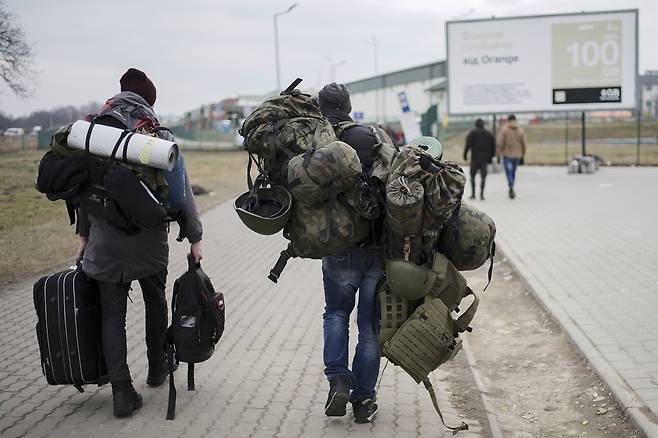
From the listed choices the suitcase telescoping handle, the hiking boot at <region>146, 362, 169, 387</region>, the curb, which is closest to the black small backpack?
the suitcase telescoping handle

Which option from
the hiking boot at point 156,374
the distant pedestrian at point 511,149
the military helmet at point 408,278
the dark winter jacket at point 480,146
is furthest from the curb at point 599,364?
the distant pedestrian at point 511,149

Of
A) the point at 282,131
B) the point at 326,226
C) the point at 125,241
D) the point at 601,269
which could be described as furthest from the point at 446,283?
the point at 601,269

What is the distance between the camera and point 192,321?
4547 mm

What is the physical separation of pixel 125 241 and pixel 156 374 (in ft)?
3.38

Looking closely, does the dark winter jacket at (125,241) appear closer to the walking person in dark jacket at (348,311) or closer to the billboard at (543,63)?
the walking person in dark jacket at (348,311)

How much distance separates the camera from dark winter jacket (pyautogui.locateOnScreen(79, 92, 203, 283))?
173 inches

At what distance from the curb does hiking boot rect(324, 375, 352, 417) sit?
1543 millimetres

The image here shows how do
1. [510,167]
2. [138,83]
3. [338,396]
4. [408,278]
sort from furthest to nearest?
[510,167]
[138,83]
[338,396]
[408,278]

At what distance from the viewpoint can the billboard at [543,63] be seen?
1030 inches

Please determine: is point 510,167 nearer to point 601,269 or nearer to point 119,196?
point 601,269

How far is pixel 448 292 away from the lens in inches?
163

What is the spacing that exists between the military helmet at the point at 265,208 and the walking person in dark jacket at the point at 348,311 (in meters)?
0.42

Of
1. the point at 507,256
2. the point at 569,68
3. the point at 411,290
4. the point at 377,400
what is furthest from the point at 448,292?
the point at 569,68

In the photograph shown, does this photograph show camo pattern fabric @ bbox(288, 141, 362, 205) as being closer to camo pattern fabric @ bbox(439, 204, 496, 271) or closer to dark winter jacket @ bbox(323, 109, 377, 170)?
dark winter jacket @ bbox(323, 109, 377, 170)
